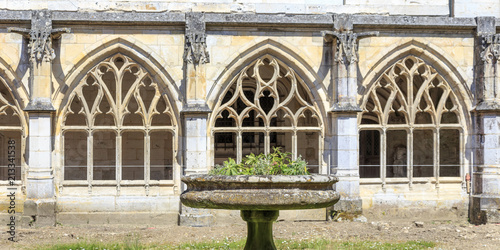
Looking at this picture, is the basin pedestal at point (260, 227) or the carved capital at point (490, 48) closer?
the basin pedestal at point (260, 227)

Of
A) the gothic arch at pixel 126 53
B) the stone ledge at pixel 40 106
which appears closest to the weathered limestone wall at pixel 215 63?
the gothic arch at pixel 126 53

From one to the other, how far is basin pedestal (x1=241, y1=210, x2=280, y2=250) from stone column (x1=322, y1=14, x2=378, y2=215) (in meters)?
4.96

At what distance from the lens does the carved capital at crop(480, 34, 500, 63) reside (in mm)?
12211

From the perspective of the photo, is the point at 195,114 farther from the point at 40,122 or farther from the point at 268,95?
the point at 268,95

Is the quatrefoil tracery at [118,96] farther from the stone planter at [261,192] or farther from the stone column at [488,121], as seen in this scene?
the stone column at [488,121]

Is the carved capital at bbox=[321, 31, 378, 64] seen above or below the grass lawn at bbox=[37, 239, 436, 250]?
above

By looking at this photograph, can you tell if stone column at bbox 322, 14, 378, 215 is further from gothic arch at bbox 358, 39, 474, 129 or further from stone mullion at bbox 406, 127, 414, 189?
stone mullion at bbox 406, 127, 414, 189

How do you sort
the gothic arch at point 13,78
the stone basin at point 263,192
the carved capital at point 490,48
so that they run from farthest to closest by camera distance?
the carved capital at point 490,48, the gothic arch at point 13,78, the stone basin at point 263,192

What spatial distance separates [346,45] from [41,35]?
18.1 feet

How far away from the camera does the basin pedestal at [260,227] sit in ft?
23.2

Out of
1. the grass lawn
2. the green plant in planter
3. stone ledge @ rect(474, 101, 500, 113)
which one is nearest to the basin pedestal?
the green plant in planter

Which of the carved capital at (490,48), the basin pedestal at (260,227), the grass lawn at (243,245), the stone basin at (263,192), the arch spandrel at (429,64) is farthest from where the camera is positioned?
the arch spandrel at (429,64)

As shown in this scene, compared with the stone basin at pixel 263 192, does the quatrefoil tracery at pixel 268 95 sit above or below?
above

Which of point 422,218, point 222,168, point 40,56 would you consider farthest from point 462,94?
point 40,56
